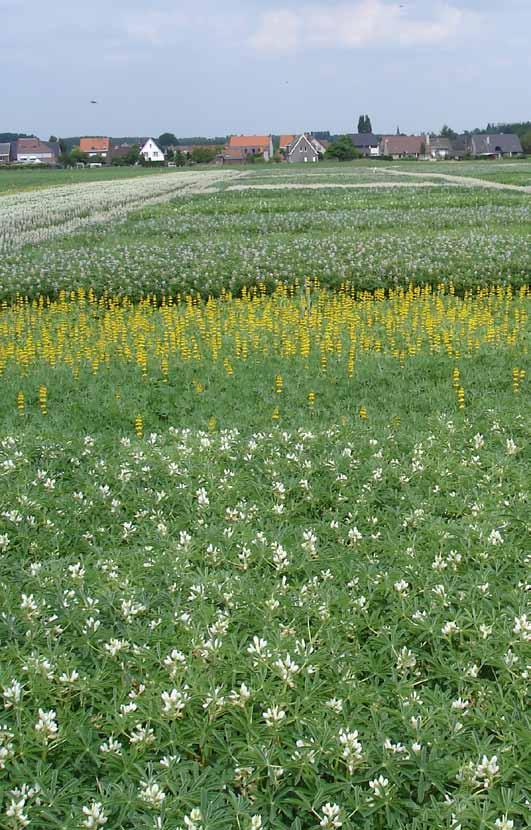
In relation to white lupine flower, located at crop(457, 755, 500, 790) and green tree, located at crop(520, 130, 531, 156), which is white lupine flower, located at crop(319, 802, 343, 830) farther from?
green tree, located at crop(520, 130, 531, 156)

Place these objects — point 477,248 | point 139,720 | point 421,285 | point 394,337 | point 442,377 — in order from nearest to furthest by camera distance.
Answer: point 139,720, point 442,377, point 394,337, point 421,285, point 477,248

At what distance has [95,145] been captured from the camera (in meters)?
154

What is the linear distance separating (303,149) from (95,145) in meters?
46.9

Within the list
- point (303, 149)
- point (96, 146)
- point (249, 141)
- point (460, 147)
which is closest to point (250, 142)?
point (249, 141)

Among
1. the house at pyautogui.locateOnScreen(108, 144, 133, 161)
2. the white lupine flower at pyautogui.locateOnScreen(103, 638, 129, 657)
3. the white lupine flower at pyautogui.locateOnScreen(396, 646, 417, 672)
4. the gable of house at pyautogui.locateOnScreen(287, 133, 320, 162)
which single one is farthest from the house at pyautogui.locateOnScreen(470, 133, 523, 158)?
the white lupine flower at pyautogui.locateOnScreen(103, 638, 129, 657)

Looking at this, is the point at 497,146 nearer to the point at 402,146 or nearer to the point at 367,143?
the point at 402,146

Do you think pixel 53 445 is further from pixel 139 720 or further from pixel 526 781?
pixel 526 781

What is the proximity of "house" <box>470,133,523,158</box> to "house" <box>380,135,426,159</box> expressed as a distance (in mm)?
12878

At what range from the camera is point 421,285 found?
594 inches

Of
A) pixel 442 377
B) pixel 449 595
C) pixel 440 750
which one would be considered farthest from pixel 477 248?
pixel 440 750

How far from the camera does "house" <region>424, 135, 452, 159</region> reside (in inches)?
5369

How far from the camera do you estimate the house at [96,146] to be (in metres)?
152

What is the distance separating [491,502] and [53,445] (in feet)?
12.7

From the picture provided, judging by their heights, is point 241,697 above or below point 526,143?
below
